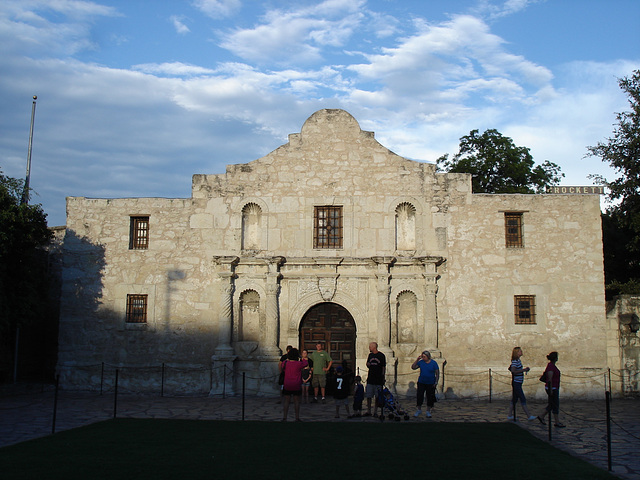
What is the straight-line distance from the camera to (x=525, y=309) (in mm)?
18422

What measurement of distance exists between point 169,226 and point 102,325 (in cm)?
373

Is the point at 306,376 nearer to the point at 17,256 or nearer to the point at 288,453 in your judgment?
Answer: the point at 288,453

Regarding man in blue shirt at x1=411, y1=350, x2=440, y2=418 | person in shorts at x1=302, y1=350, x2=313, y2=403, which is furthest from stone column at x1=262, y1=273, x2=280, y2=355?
man in blue shirt at x1=411, y1=350, x2=440, y2=418

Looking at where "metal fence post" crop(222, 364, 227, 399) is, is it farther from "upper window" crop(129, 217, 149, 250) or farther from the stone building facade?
"upper window" crop(129, 217, 149, 250)

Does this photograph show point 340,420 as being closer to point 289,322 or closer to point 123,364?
point 289,322

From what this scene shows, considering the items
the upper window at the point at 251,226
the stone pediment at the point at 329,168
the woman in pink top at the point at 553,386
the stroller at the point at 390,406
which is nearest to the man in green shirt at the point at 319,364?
the stroller at the point at 390,406

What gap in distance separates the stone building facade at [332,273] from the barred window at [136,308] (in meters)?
0.03

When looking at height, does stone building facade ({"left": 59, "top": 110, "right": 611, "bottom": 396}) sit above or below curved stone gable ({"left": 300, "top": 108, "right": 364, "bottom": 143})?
below

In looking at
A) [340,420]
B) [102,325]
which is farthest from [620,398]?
[102,325]

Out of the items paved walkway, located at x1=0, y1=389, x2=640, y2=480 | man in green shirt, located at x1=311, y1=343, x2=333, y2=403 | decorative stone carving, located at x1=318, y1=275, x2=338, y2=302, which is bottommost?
paved walkway, located at x1=0, y1=389, x2=640, y2=480

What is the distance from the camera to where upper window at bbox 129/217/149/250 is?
19.7 m

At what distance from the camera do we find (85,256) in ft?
64.4

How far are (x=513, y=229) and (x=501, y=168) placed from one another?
12520 mm

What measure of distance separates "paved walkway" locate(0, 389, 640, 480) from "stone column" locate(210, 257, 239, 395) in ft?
2.04
